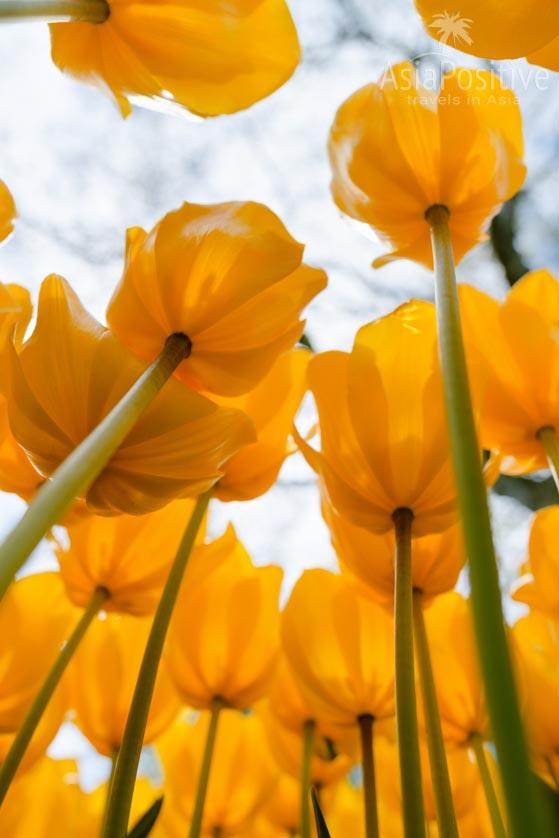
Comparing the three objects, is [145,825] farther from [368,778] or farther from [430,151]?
[430,151]

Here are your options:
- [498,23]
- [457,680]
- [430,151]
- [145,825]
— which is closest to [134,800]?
[457,680]

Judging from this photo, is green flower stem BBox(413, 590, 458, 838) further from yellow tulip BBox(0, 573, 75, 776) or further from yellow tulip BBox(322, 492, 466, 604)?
yellow tulip BBox(0, 573, 75, 776)

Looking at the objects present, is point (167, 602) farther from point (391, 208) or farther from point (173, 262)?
point (391, 208)

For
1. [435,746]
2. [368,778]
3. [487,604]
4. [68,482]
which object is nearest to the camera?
[487,604]

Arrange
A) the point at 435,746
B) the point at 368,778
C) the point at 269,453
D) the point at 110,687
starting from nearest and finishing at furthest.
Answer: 1. the point at 435,746
2. the point at 368,778
3. the point at 269,453
4. the point at 110,687

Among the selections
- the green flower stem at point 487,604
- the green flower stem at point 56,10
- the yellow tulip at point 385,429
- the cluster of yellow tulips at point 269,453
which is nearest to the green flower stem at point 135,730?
the cluster of yellow tulips at point 269,453
